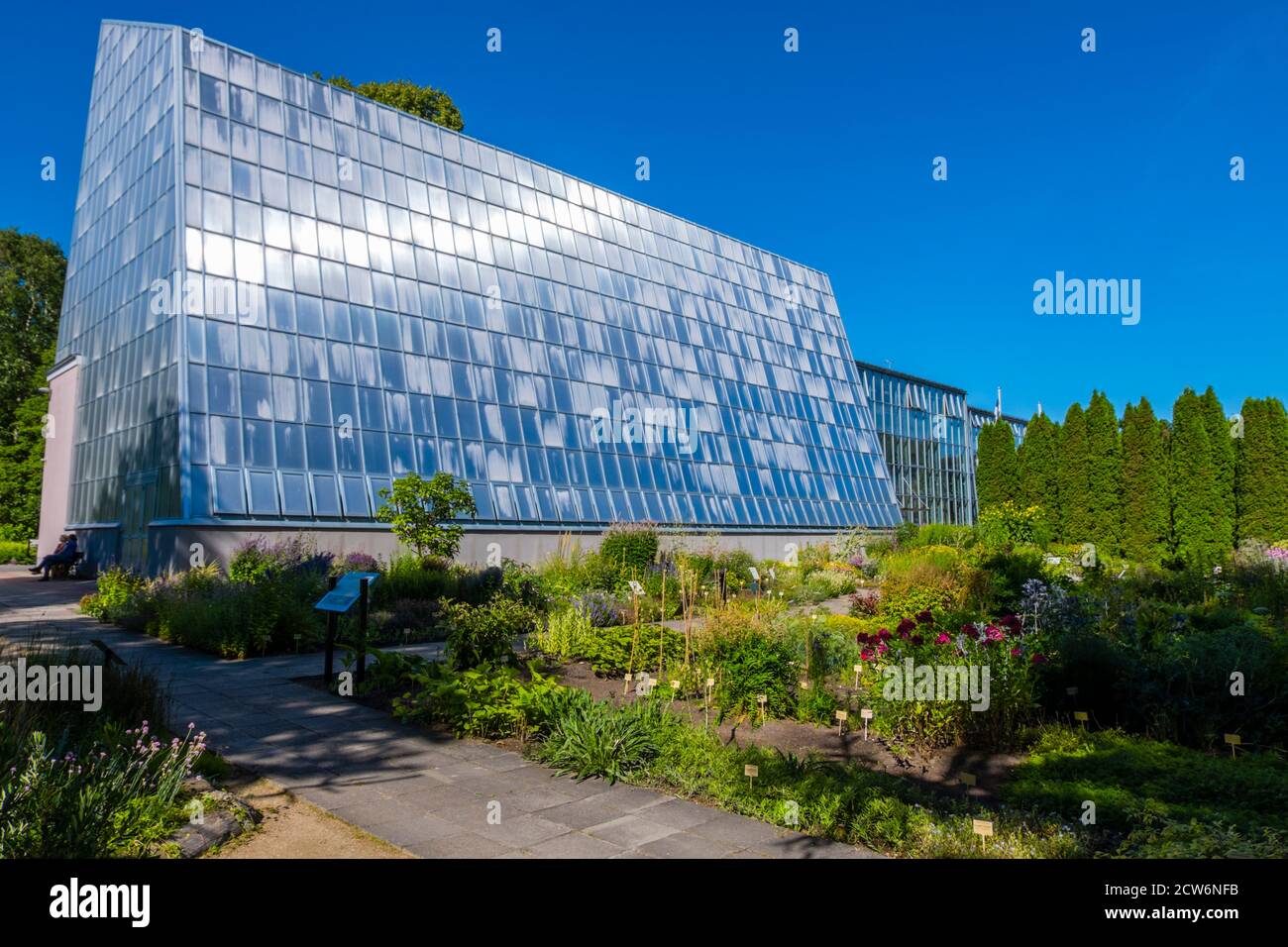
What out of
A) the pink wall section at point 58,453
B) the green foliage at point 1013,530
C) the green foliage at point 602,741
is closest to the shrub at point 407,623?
the green foliage at point 602,741

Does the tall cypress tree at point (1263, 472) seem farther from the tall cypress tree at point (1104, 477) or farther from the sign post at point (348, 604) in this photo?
the sign post at point (348, 604)

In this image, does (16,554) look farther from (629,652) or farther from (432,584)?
(629,652)

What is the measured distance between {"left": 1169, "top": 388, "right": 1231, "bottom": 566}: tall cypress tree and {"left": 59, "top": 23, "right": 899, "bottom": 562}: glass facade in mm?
12605

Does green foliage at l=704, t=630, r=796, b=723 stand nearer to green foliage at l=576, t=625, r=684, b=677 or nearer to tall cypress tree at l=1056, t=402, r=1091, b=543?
green foliage at l=576, t=625, r=684, b=677

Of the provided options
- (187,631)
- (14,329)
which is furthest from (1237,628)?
(14,329)

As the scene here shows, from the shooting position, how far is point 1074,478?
1332 inches

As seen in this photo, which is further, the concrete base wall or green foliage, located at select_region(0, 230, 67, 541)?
green foliage, located at select_region(0, 230, 67, 541)

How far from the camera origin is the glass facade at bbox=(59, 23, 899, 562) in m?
19.0

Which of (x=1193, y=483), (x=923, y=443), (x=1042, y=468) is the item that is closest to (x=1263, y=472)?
(x=1193, y=483)

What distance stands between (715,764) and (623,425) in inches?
832

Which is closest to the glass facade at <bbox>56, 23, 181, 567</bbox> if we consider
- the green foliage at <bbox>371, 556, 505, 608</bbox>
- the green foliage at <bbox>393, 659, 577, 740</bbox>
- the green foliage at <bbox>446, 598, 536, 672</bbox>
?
the green foliage at <bbox>371, 556, 505, 608</bbox>

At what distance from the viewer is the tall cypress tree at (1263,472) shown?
1163 inches

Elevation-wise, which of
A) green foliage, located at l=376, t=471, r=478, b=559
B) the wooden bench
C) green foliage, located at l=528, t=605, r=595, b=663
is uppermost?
green foliage, located at l=376, t=471, r=478, b=559

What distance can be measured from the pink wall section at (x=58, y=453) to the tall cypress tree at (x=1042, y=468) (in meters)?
36.5
